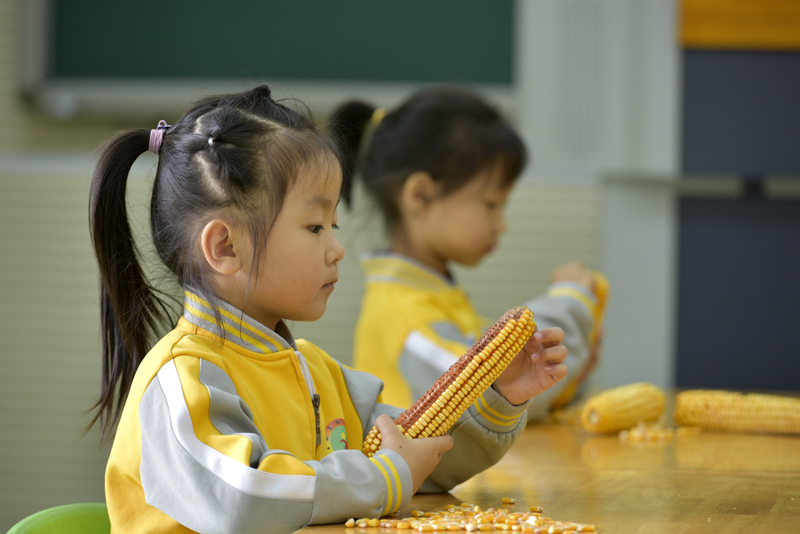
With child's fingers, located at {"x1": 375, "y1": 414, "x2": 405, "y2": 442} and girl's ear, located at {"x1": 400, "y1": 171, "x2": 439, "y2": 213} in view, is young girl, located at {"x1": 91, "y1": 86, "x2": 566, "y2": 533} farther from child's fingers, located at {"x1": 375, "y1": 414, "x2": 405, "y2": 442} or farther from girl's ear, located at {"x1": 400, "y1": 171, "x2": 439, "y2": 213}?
girl's ear, located at {"x1": 400, "y1": 171, "x2": 439, "y2": 213}

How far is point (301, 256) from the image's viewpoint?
833 millimetres

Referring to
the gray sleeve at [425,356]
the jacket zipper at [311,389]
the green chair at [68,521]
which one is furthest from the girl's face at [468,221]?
the green chair at [68,521]

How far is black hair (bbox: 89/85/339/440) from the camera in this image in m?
0.82

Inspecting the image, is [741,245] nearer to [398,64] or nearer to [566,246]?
[566,246]

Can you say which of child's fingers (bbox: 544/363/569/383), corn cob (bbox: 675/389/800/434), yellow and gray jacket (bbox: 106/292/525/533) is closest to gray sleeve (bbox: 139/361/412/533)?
yellow and gray jacket (bbox: 106/292/525/533)

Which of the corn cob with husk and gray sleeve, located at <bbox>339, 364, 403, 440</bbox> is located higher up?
gray sleeve, located at <bbox>339, 364, 403, 440</bbox>

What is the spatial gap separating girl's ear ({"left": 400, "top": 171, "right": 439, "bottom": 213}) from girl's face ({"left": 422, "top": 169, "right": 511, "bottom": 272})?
17 mm

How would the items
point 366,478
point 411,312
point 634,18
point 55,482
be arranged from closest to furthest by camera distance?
point 366,478, point 411,312, point 55,482, point 634,18

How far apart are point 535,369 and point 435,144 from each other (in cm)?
91

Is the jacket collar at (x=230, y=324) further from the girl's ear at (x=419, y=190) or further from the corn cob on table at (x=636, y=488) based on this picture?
the girl's ear at (x=419, y=190)

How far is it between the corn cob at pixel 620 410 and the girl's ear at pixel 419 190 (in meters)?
0.59

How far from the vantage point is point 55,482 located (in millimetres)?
2131

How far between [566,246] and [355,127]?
73 cm

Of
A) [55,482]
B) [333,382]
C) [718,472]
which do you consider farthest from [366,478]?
[55,482]
